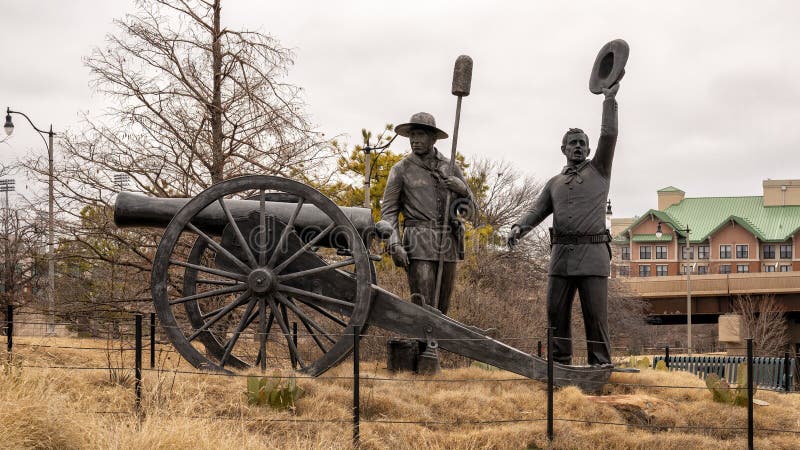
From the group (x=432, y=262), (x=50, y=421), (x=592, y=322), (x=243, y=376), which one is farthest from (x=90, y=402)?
(x=592, y=322)

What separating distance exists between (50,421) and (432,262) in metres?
4.08

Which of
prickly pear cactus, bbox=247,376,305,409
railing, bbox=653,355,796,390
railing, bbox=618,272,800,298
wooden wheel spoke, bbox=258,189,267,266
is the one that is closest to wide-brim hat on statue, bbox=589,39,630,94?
wooden wheel spoke, bbox=258,189,267,266

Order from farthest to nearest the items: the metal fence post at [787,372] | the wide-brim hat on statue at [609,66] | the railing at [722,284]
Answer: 1. the railing at [722,284]
2. the metal fence post at [787,372]
3. the wide-brim hat on statue at [609,66]

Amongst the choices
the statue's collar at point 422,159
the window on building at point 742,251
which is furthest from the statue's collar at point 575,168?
the window on building at point 742,251

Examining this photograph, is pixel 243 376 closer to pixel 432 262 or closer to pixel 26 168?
pixel 432 262

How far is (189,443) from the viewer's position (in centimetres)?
675

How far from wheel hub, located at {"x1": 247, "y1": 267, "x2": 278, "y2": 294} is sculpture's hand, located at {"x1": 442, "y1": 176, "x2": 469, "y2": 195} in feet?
6.73

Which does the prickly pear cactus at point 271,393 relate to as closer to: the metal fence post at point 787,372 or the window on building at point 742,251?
the metal fence post at point 787,372

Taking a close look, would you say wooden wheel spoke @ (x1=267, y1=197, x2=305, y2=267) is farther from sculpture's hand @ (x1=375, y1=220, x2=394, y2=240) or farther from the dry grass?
the dry grass

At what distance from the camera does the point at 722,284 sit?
3888cm

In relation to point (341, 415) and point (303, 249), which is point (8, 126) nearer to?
point (303, 249)

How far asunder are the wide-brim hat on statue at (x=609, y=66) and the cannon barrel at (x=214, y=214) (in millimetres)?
2625

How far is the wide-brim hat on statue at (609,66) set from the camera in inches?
361

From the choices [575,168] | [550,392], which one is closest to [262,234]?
[550,392]
